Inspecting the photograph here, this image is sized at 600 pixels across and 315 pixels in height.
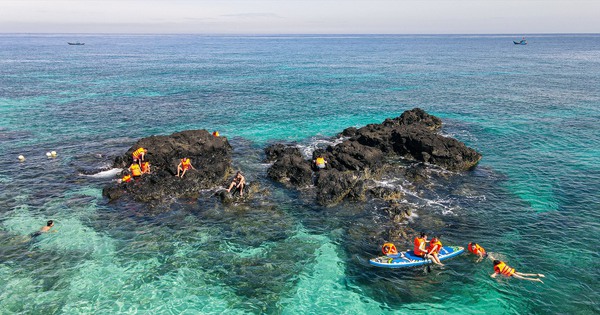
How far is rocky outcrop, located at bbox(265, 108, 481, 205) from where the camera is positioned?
27781mm

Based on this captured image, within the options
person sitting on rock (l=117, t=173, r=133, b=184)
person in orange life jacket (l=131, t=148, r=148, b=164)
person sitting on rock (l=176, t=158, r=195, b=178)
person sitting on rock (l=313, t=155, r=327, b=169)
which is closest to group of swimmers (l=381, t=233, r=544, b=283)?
person sitting on rock (l=313, t=155, r=327, b=169)

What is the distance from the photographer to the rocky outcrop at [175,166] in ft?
90.7

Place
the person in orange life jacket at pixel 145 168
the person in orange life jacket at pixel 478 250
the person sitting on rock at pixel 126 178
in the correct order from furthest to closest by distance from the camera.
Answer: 1. the person in orange life jacket at pixel 145 168
2. the person sitting on rock at pixel 126 178
3. the person in orange life jacket at pixel 478 250

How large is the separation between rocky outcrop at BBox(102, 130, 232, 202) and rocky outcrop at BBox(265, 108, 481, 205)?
454 centimetres

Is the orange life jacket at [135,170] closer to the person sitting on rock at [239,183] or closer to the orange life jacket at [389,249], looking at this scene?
the person sitting on rock at [239,183]

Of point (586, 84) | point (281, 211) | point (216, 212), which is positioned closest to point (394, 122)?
point (281, 211)

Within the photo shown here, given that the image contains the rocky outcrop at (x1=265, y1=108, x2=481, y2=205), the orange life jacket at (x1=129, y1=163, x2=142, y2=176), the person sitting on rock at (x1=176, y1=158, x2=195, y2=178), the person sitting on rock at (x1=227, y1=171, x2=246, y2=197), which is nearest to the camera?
the person sitting on rock at (x1=227, y1=171, x2=246, y2=197)

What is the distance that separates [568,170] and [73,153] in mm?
45600

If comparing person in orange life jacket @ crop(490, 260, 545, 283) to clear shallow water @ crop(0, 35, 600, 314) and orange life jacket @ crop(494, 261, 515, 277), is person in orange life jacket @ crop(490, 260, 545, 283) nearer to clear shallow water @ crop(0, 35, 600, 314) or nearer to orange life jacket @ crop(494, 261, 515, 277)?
orange life jacket @ crop(494, 261, 515, 277)

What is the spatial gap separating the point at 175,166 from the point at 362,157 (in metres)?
15.9

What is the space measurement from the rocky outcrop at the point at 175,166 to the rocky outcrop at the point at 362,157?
4.54 meters

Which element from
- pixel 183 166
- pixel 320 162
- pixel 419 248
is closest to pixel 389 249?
pixel 419 248

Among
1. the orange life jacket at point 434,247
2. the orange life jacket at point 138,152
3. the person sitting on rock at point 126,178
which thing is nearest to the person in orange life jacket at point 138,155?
the orange life jacket at point 138,152

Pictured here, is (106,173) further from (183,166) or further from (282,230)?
(282,230)
